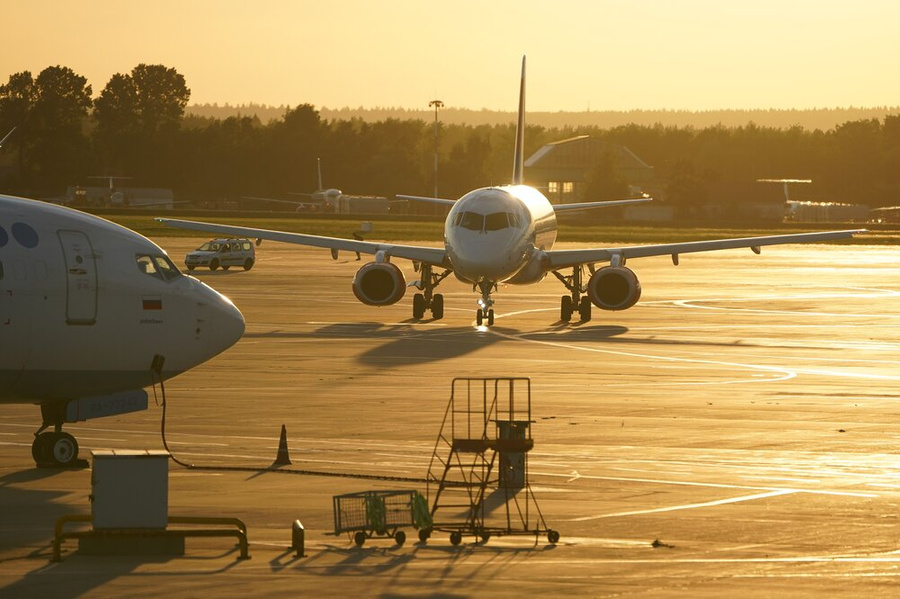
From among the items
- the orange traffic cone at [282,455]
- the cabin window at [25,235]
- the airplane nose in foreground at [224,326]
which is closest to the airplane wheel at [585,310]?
the airplane nose in foreground at [224,326]

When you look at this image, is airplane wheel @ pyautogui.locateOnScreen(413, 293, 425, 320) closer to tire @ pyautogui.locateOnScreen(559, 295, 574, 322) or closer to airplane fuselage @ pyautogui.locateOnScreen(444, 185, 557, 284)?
airplane fuselage @ pyautogui.locateOnScreen(444, 185, 557, 284)

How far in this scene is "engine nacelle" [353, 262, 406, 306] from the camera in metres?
53.5

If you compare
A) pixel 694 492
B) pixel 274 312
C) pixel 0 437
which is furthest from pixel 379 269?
pixel 694 492

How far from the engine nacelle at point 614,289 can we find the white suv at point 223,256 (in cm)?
3921

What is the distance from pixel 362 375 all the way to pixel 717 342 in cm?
1407

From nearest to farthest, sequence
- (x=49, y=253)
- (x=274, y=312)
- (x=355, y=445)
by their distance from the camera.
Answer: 1. (x=49, y=253)
2. (x=355, y=445)
3. (x=274, y=312)

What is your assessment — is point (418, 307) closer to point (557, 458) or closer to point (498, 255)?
point (498, 255)

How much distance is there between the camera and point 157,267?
81.8 feet

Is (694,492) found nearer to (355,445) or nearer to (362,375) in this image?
(355,445)

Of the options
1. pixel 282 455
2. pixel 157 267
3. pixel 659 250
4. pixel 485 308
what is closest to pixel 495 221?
pixel 485 308

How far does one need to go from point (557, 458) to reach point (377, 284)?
29.5 meters

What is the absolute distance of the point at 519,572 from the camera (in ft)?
54.7

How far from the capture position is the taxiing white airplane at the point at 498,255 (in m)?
50.1

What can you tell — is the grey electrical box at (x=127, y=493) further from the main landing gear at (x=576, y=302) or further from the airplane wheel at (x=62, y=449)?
the main landing gear at (x=576, y=302)
